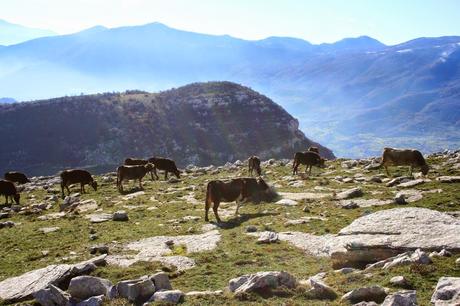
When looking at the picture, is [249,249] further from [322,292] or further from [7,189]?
[7,189]

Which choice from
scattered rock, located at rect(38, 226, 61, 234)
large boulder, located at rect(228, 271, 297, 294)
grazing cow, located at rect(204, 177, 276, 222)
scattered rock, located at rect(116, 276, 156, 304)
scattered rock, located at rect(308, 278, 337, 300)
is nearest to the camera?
scattered rock, located at rect(308, 278, 337, 300)

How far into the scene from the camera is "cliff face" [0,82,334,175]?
500 feet

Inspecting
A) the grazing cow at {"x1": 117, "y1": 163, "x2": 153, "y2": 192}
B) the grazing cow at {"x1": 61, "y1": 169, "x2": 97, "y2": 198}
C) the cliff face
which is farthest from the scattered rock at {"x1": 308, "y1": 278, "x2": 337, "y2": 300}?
the cliff face

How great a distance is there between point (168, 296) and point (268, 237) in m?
7.30

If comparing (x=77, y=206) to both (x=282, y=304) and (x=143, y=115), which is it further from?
(x=143, y=115)

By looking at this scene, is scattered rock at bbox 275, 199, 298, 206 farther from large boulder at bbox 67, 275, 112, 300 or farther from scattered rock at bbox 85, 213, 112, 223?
large boulder at bbox 67, 275, 112, 300

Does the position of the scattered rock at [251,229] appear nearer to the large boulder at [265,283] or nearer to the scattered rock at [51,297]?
the large boulder at [265,283]

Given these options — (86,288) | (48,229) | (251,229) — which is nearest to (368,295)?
(86,288)

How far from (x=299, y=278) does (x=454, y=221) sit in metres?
5.88

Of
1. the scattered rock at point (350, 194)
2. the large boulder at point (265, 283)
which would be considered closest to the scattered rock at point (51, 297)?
the large boulder at point (265, 283)

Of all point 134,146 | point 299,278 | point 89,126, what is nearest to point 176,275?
point 299,278

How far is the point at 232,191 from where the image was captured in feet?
85.4

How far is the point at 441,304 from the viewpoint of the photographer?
10.5 m

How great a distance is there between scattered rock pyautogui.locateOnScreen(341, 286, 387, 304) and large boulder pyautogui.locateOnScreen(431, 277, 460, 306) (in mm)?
1166
